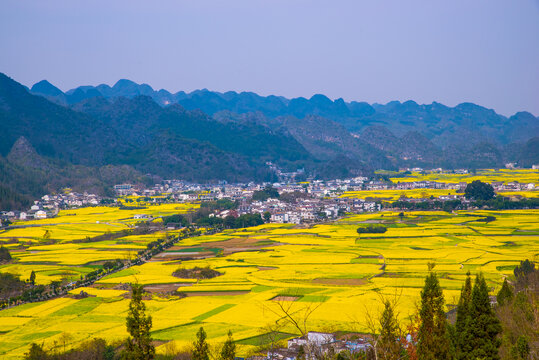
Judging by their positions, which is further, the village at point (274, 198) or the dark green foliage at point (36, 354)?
the village at point (274, 198)

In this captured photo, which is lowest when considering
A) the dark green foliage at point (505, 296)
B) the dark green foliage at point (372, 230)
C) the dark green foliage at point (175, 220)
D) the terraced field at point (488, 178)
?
the dark green foliage at point (505, 296)

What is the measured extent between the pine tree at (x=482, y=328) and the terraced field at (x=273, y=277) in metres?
2.18

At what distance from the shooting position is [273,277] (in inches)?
1208

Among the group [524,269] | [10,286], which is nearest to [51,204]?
[10,286]

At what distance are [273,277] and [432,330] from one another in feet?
52.8

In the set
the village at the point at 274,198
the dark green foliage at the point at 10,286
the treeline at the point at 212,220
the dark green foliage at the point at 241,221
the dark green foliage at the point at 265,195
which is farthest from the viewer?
the dark green foliage at the point at 265,195

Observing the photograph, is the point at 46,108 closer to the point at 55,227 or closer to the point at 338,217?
the point at 55,227

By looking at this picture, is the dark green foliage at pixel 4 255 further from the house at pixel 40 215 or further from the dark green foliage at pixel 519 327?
the dark green foliage at pixel 519 327

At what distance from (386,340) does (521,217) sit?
135ft

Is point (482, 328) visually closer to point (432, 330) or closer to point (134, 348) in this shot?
point (432, 330)

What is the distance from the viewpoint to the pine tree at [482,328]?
49.6 ft

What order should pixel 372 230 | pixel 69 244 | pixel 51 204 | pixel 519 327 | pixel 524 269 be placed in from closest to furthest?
pixel 519 327, pixel 524 269, pixel 69 244, pixel 372 230, pixel 51 204

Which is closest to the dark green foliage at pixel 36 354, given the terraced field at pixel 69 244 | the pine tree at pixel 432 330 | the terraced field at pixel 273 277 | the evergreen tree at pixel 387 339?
the terraced field at pixel 273 277

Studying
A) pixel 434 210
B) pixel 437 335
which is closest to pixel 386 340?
pixel 437 335
